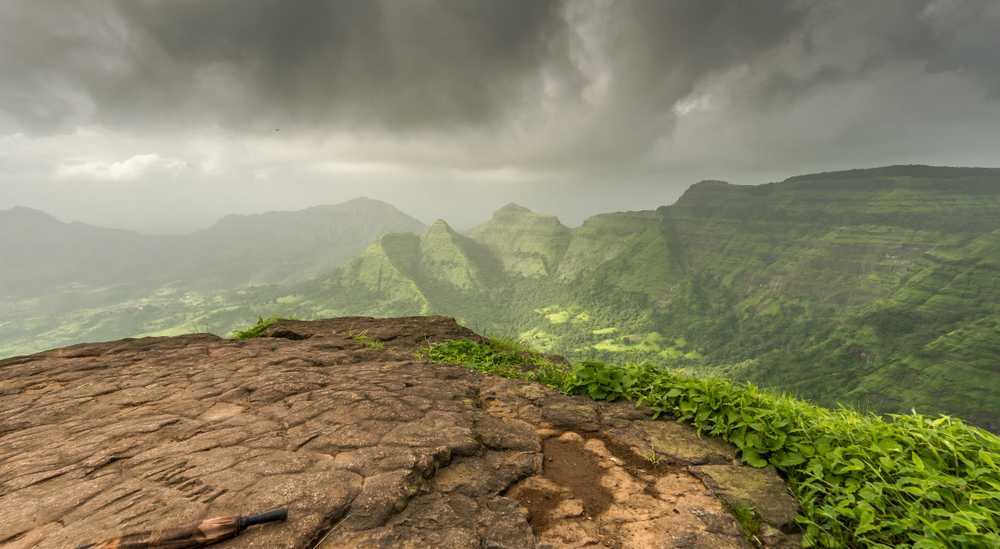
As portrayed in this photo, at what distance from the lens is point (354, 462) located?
552cm

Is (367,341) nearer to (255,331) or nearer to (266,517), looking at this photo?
(255,331)

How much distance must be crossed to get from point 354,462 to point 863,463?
21.7 feet

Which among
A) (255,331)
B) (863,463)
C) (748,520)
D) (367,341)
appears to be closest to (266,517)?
(748,520)

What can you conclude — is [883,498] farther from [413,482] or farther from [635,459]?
[413,482]

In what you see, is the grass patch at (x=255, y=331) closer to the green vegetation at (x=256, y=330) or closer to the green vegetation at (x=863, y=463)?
the green vegetation at (x=256, y=330)

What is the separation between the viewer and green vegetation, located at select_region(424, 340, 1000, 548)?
13.5 ft

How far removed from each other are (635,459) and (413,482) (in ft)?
11.2

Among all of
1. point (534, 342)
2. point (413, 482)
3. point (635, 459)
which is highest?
point (413, 482)

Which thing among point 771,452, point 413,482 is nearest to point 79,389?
point 413,482

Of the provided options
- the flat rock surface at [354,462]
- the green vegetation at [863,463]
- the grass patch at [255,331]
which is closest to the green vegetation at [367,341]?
the flat rock surface at [354,462]

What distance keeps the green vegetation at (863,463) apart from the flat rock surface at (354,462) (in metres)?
0.44

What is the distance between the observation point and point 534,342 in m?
196

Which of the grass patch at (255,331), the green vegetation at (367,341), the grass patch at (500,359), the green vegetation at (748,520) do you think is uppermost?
the grass patch at (255,331)

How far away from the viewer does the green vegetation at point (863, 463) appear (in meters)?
4.11
